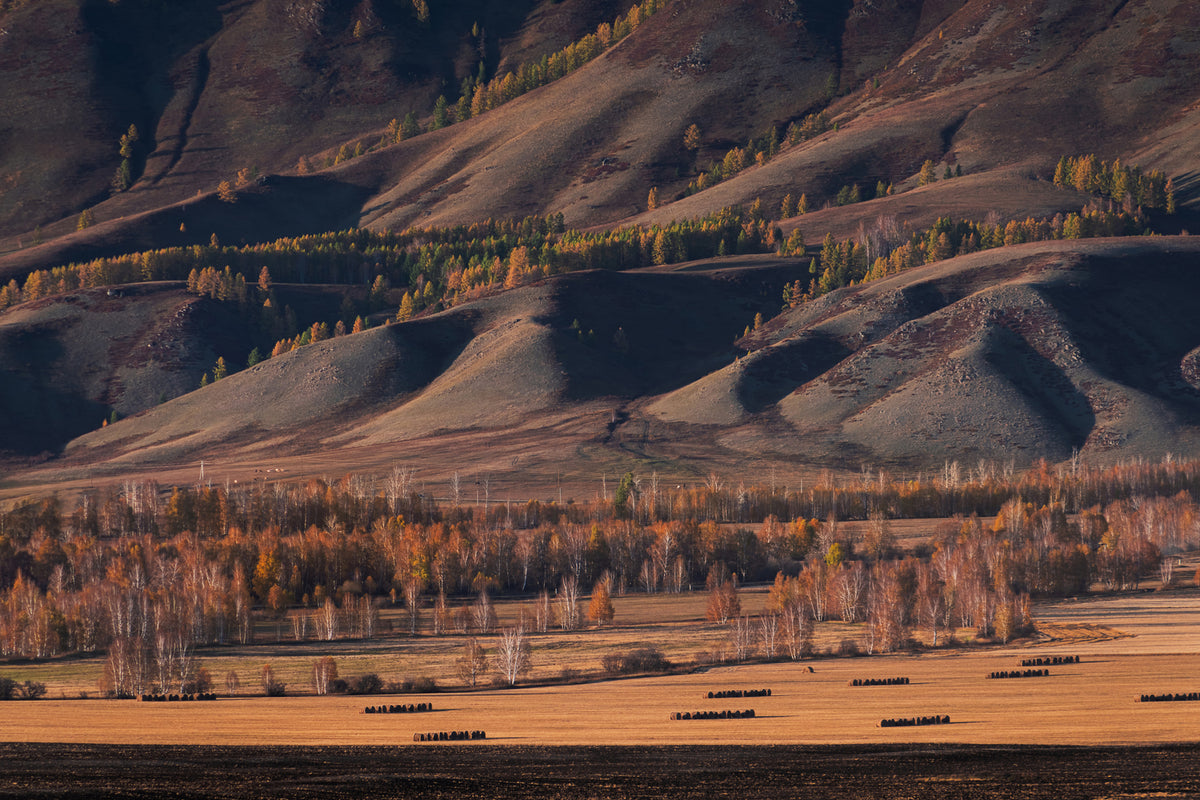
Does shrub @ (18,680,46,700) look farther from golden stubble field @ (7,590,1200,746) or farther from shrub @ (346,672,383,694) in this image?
shrub @ (346,672,383,694)

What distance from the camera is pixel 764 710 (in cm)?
8819

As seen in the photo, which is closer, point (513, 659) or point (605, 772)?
point (605, 772)

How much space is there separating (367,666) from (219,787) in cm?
4959

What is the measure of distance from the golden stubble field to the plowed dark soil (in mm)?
3328

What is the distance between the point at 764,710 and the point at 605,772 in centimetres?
2225

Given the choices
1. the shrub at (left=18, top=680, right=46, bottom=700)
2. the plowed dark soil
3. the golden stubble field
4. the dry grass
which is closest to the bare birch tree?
the golden stubble field

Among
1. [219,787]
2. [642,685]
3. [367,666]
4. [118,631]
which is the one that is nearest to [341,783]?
[219,787]

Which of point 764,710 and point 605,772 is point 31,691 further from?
point 605,772

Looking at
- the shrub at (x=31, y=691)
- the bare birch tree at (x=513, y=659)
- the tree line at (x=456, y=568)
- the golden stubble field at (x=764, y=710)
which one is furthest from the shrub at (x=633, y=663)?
the shrub at (x=31, y=691)

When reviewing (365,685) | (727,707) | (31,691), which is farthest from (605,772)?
(31,691)

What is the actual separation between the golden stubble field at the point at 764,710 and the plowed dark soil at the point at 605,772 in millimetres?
3328

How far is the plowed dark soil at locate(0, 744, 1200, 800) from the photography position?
62.1 meters

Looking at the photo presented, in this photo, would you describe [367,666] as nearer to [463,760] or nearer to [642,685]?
[642,685]

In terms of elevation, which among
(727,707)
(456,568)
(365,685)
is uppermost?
(456,568)
